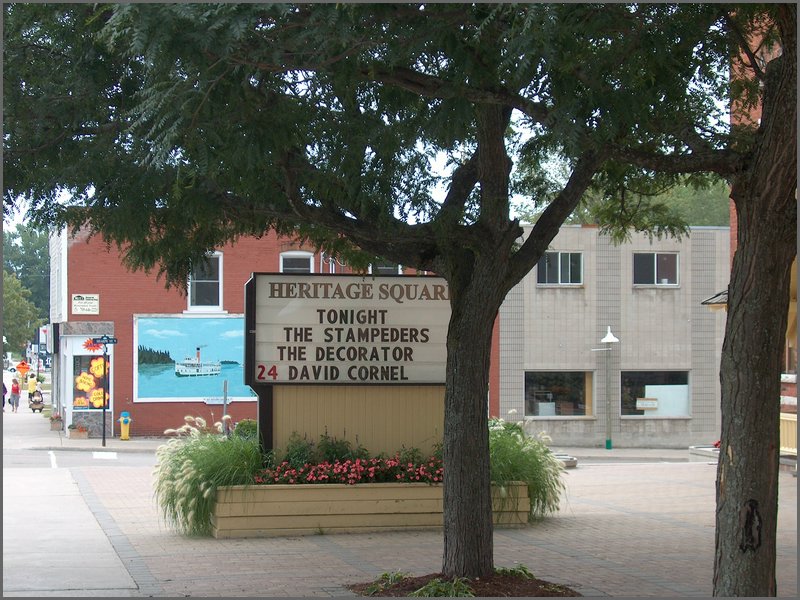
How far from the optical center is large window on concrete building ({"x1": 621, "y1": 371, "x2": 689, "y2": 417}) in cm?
3556

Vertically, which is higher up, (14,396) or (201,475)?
(201,475)

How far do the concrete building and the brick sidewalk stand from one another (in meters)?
17.8

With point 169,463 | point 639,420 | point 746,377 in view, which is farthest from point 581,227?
point 746,377

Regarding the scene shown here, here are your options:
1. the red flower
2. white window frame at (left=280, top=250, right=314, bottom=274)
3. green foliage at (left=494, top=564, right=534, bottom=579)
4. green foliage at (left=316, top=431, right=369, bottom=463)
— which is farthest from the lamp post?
green foliage at (left=494, top=564, right=534, bottom=579)

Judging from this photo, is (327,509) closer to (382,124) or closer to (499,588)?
(499,588)

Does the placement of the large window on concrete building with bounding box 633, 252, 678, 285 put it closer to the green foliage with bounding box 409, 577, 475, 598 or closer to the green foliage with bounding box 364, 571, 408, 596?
the green foliage with bounding box 364, 571, 408, 596

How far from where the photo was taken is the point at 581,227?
34.7 meters

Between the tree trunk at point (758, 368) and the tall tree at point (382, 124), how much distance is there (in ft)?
0.35

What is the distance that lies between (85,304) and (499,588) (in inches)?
1053

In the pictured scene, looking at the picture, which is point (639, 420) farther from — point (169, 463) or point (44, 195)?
point (44, 195)

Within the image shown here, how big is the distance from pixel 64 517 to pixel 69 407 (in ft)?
62.7

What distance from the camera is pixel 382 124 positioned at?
9312mm

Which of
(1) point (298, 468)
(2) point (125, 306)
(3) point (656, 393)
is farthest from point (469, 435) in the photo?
(3) point (656, 393)

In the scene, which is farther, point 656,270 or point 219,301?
point 656,270
